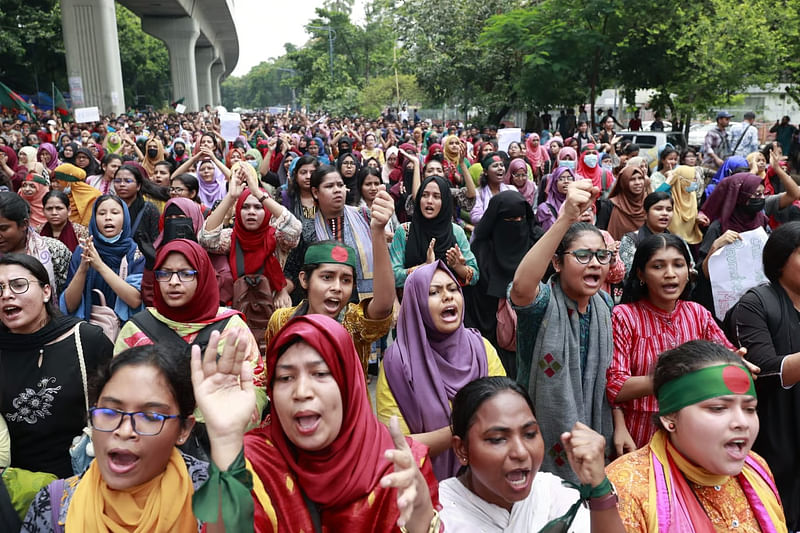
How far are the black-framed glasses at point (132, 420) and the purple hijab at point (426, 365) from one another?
1.08m

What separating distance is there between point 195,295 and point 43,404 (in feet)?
2.53

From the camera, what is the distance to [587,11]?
18.3 m

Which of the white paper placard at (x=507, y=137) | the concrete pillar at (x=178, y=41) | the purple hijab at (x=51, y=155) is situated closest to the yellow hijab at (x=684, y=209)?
the white paper placard at (x=507, y=137)

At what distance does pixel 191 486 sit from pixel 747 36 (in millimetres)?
15983

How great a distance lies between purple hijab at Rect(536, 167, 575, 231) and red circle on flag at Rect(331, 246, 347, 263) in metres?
3.08

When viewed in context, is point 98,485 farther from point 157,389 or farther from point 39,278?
point 39,278

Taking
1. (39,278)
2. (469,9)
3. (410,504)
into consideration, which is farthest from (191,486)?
(469,9)

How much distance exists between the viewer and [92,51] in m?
25.6

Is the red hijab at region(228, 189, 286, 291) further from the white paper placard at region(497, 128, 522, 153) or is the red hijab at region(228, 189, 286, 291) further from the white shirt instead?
the white paper placard at region(497, 128, 522, 153)

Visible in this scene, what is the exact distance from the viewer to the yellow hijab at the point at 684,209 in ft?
17.8

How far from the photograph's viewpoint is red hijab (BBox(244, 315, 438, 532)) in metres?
1.84

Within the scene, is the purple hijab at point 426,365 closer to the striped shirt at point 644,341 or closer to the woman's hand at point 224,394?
the striped shirt at point 644,341

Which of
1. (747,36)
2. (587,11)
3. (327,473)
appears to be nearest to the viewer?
(327,473)

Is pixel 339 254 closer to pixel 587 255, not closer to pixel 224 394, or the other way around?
pixel 587 255
